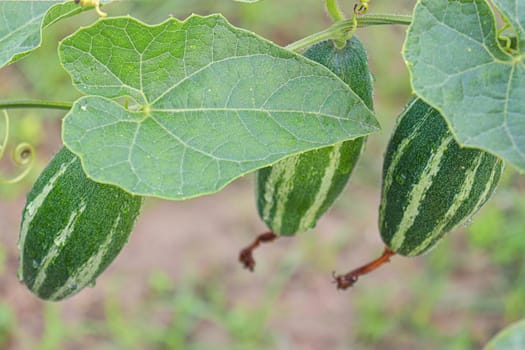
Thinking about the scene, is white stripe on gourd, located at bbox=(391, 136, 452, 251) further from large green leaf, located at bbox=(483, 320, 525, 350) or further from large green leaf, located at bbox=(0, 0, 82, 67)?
large green leaf, located at bbox=(0, 0, 82, 67)

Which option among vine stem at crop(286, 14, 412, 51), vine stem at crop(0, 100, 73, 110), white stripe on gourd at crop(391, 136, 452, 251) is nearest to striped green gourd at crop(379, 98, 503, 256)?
white stripe on gourd at crop(391, 136, 452, 251)

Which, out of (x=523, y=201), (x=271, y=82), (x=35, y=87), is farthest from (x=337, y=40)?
(x=35, y=87)

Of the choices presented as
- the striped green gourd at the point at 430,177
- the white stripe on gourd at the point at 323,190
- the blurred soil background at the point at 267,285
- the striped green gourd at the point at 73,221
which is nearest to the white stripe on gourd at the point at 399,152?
the striped green gourd at the point at 430,177

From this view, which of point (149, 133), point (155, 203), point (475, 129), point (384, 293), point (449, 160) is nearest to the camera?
point (475, 129)

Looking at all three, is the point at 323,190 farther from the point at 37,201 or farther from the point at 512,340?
the point at 512,340

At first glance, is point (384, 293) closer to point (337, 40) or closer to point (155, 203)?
point (155, 203)

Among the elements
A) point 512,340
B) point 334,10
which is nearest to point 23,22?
point 334,10
